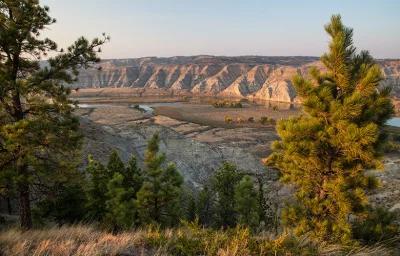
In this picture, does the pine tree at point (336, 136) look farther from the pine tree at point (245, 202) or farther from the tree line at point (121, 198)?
the pine tree at point (245, 202)

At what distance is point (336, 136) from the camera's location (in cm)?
1216

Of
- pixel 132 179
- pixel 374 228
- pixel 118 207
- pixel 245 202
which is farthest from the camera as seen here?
pixel 245 202

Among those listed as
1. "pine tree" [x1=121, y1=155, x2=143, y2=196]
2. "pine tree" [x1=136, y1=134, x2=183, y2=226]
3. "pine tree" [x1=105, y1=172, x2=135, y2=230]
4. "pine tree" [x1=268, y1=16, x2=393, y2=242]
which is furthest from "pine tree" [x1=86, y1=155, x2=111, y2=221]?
"pine tree" [x1=268, y1=16, x2=393, y2=242]

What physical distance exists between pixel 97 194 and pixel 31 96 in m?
11.3

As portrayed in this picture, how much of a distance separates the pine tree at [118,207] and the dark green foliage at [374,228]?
1363cm

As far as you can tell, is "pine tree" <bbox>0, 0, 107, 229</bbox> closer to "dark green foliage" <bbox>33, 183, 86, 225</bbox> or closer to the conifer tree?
"dark green foliage" <bbox>33, 183, 86, 225</bbox>

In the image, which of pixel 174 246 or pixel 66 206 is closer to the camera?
pixel 174 246

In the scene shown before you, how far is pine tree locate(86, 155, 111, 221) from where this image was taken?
2427 centimetres

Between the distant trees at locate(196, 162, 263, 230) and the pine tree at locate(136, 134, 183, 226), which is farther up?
the pine tree at locate(136, 134, 183, 226)

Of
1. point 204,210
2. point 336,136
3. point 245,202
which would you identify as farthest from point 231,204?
point 336,136

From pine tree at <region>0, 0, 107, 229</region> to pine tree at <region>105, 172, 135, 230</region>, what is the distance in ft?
25.1

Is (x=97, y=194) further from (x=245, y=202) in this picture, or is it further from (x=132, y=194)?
(x=245, y=202)

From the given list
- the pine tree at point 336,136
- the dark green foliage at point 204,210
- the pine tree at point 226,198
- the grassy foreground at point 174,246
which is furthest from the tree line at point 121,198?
the grassy foreground at point 174,246

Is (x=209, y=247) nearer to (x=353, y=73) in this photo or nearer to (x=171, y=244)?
(x=171, y=244)
